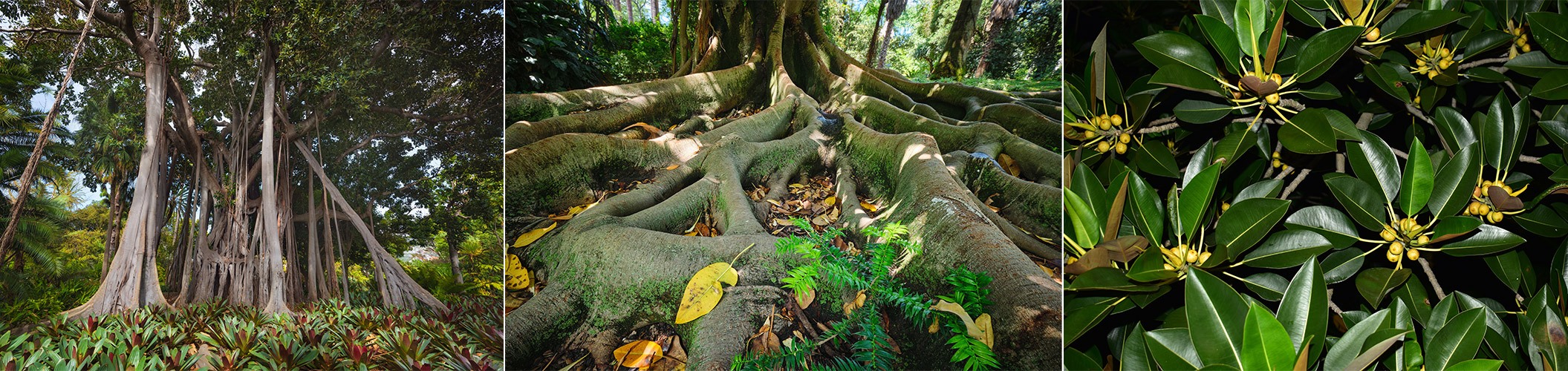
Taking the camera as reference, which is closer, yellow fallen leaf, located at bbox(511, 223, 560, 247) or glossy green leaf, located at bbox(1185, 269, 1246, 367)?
glossy green leaf, located at bbox(1185, 269, 1246, 367)

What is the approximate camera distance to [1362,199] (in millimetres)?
1112

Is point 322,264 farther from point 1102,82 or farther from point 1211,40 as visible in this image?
point 1211,40

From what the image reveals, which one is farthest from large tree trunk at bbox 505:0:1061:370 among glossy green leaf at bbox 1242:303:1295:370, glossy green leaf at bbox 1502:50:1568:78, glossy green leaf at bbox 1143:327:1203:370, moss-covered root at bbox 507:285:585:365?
glossy green leaf at bbox 1502:50:1568:78

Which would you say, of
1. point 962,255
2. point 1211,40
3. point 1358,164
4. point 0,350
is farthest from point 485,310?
point 1358,164

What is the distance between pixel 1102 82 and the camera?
125cm

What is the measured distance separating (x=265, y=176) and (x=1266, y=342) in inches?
77.9

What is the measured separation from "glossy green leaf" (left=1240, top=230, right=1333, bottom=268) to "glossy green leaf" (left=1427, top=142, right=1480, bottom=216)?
23 cm

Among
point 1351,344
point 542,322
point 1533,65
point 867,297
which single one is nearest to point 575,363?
point 542,322

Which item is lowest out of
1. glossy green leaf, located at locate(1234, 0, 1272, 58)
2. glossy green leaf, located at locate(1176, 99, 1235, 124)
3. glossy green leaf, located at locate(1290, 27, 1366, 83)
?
glossy green leaf, located at locate(1176, 99, 1235, 124)

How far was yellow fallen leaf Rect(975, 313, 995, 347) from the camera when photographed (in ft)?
4.11

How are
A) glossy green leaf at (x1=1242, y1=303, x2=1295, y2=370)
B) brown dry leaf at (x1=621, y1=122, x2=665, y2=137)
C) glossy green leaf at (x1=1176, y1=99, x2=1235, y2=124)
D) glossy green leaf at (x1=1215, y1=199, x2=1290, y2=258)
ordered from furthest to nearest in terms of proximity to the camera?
brown dry leaf at (x1=621, y1=122, x2=665, y2=137) < glossy green leaf at (x1=1176, y1=99, x2=1235, y2=124) < glossy green leaf at (x1=1215, y1=199, x2=1290, y2=258) < glossy green leaf at (x1=1242, y1=303, x2=1295, y2=370)

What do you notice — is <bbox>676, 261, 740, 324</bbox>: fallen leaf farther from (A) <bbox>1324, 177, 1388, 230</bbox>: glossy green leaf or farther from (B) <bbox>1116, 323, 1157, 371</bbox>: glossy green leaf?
(A) <bbox>1324, 177, 1388, 230</bbox>: glossy green leaf

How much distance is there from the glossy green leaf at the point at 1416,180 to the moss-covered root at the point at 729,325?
1.17 meters

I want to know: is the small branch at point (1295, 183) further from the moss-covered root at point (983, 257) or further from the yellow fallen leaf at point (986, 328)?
the yellow fallen leaf at point (986, 328)
